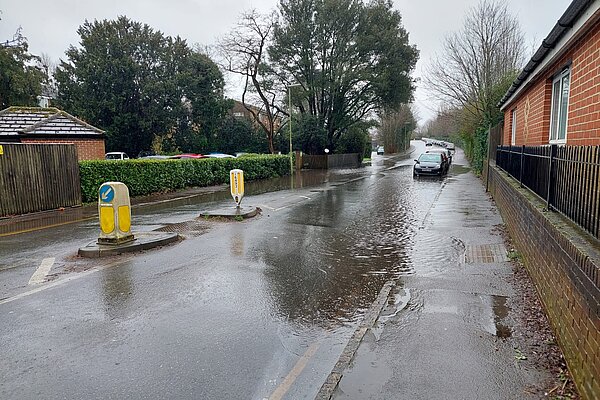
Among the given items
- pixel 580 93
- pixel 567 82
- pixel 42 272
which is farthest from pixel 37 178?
pixel 567 82

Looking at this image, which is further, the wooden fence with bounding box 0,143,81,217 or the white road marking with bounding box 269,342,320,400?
the wooden fence with bounding box 0,143,81,217

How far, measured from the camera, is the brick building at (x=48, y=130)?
18.2 meters

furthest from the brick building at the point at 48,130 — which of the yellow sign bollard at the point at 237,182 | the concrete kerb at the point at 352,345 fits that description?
the concrete kerb at the point at 352,345

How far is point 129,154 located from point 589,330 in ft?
121

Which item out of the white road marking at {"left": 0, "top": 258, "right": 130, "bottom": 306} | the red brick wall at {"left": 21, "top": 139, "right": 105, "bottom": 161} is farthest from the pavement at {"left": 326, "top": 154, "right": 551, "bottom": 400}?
the red brick wall at {"left": 21, "top": 139, "right": 105, "bottom": 161}

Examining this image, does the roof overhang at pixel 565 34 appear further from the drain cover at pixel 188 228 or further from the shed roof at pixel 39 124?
the shed roof at pixel 39 124

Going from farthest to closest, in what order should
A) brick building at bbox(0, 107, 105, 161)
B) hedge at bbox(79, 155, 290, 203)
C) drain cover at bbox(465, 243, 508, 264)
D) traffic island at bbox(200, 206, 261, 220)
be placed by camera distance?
brick building at bbox(0, 107, 105, 161) < hedge at bbox(79, 155, 290, 203) < traffic island at bbox(200, 206, 261, 220) < drain cover at bbox(465, 243, 508, 264)

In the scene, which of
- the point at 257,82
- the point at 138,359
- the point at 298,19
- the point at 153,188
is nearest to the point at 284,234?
the point at 138,359

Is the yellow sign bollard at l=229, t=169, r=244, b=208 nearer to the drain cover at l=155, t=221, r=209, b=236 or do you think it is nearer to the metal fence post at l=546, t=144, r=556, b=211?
the drain cover at l=155, t=221, r=209, b=236

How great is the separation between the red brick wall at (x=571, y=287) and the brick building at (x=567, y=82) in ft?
5.49

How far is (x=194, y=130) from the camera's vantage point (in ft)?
128

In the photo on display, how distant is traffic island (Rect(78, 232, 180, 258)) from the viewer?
304 inches

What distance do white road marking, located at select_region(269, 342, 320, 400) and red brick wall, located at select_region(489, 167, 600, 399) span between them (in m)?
2.14

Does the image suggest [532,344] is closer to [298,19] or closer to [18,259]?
[18,259]
